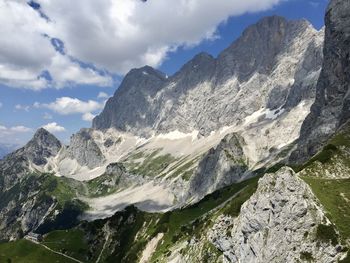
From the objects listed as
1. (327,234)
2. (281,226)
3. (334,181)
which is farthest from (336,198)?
(327,234)

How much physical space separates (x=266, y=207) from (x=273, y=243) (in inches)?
425

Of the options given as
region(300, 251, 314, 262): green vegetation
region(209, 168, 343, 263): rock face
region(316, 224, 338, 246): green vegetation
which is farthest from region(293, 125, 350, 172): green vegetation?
region(300, 251, 314, 262): green vegetation

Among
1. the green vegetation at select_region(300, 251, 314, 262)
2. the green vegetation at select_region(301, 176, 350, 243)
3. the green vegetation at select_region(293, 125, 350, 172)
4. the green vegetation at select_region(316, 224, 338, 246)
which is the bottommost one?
the green vegetation at select_region(300, 251, 314, 262)

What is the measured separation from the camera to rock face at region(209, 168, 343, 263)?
4119 inches

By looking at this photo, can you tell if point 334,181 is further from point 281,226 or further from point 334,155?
point 334,155

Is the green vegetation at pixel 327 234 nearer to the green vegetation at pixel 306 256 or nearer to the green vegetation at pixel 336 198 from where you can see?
the green vegetation at pixel 336 198

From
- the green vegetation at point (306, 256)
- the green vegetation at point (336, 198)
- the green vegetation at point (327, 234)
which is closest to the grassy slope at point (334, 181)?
the green vegetation at point (336, 198)

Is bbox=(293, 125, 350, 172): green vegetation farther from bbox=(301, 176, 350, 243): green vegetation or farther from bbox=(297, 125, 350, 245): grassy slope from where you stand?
bbox=(301, 176, 350, 243): green vegetation

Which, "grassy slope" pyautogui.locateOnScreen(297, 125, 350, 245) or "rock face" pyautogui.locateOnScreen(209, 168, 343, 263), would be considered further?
"grassy slope" pyautogui.locateOnScreen(297, 125, 350, 245)

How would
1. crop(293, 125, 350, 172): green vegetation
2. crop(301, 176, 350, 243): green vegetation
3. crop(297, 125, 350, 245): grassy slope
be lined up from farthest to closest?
1. crop(293, 125, 350, 172): green vegetation
2. crop(297, 125, 350, 245): grassy slope
3. crop(301, 176, 350, 243): green vegetation

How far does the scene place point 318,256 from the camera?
101000mm

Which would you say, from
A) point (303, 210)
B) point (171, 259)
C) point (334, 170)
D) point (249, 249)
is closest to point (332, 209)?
point (303, 210)

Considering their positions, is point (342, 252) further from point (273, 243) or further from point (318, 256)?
point (273, 243)

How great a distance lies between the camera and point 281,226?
11462 cm
